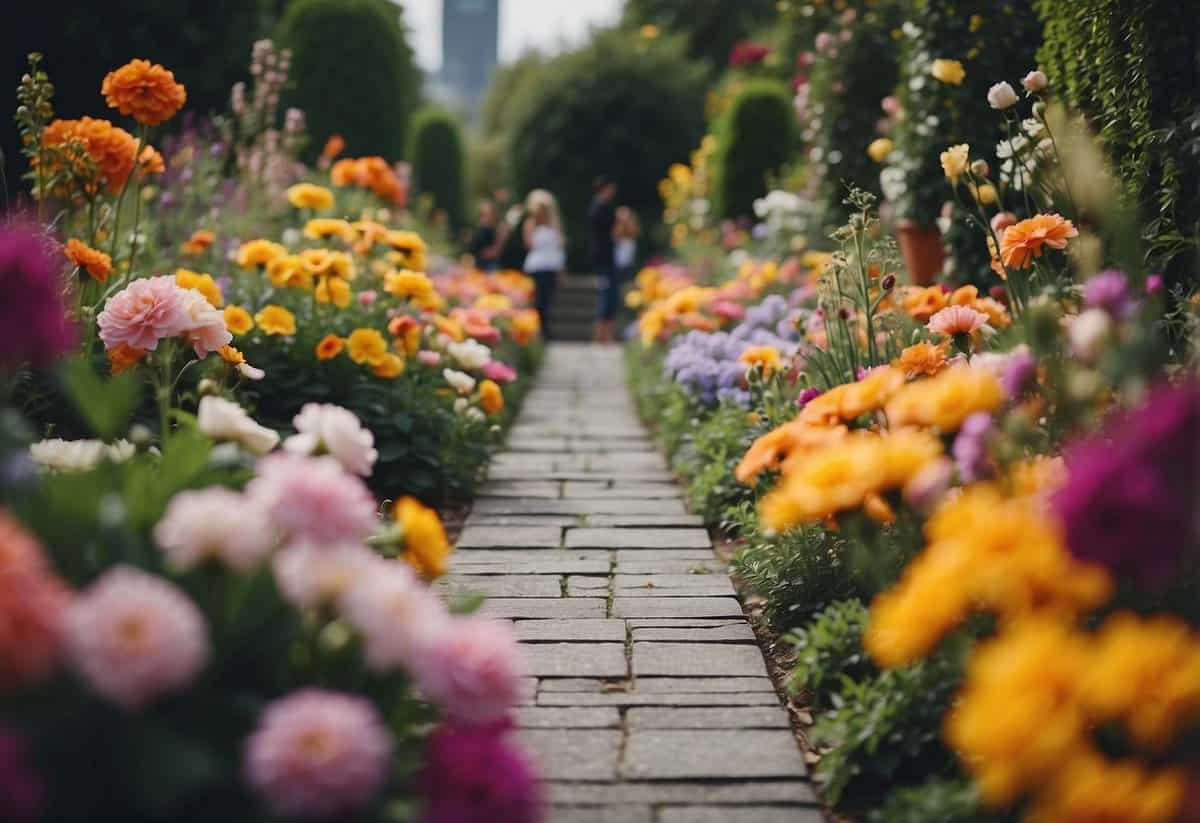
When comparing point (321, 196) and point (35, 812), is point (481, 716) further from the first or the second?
point (321, 196)

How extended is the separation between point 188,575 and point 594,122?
56.6ft

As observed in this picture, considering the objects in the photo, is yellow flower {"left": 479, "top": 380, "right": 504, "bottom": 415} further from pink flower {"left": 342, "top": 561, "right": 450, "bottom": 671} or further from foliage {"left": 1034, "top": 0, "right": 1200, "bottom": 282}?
pink flower {"left": 342, "top": 561, "right": 450, "bottom": 671}

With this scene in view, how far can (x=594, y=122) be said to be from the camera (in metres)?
18.2

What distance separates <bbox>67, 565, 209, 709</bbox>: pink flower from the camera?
1.30 m

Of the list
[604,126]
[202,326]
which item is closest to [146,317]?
[202,326]

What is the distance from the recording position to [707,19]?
23.7 meters

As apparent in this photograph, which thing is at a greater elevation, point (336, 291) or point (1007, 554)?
point (1007, 554)

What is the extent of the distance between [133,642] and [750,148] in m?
11.1

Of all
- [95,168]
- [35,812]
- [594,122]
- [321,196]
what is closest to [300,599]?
[35,812]

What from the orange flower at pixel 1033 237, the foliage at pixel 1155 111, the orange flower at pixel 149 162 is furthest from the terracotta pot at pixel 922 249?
the orange flower at pixel 149 162

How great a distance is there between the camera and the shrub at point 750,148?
467 inches

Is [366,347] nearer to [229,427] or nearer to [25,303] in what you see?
[229,427]

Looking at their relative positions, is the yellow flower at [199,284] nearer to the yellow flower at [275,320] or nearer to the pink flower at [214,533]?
the yellow flower at [275,320]

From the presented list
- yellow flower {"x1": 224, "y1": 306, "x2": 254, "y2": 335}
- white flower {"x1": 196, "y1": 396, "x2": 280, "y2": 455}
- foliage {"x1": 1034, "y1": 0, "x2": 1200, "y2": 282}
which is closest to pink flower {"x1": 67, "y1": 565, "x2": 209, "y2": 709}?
white flower {"x1": 196, "y1": 396, "x2": 280, "y2": 455}
